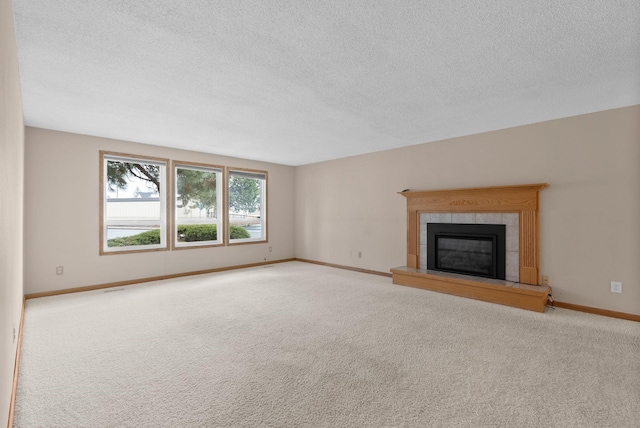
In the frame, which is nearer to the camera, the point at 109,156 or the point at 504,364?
the point at 504,364

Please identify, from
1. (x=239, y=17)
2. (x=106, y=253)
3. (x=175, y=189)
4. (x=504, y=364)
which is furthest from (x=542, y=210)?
(x=106, y=253)

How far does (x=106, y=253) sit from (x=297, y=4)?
4.73m

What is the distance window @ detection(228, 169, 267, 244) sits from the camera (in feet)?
21.0

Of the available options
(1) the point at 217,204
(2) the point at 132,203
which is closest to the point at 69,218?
(2) the point at 132,203

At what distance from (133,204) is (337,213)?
3779 mm

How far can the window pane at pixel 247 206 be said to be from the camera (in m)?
6.42

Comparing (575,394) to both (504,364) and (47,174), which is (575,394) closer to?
(504,364)

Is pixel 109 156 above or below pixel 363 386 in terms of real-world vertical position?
above

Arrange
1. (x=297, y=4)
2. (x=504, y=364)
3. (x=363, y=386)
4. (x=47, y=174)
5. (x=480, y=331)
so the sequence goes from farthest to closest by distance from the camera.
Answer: (x=47, y=174)
(x=480, y=331)
(x=504, y=364)
(x=363, y=386)
(x=297, y=4)

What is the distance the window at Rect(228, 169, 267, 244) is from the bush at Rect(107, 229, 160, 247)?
141 centimetres

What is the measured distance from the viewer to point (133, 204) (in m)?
5.11

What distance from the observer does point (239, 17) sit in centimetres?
183

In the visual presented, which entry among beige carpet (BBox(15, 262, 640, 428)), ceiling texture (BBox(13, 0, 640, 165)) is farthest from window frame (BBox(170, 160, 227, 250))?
beige carpet (BBox(15, 262, 640, 428))

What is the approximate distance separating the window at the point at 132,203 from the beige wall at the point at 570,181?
4.16 m
